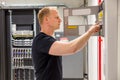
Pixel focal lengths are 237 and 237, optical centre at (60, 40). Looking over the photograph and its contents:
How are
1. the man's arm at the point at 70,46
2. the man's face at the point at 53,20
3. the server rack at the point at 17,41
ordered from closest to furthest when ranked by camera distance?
the man's arm at the point at 70,46 < the man's face at the point at 53,20 < the server rack at the point at 17,41

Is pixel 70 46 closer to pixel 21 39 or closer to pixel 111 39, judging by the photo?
pixel 111 39

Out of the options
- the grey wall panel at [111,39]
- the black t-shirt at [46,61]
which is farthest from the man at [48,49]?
the grey wall panel at [111,39]

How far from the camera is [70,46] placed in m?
1.92

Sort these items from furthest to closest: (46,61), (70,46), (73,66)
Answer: (73,66), (46,61), (70,46)

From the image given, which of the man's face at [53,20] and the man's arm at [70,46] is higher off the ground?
the man's face at [53,20]

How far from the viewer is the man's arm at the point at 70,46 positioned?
1.91m

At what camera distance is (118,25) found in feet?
6.51

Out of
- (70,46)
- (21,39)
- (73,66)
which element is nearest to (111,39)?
(70,46)

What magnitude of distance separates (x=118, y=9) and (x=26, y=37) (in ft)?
11.2

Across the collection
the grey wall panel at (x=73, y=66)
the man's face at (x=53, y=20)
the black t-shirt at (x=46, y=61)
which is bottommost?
the grey wall panel at (x=73, y=66)

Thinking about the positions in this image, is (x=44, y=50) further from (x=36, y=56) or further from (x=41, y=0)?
(x=41, y=0)

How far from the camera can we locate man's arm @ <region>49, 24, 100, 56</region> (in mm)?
1912

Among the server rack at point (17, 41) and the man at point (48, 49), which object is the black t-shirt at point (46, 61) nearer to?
the man at point (48, 49)

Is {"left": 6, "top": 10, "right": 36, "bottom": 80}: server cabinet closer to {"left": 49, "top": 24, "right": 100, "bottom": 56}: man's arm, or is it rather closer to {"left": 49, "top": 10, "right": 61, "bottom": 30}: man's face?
{"left": 49, "top": 10, "right": 61, "bottom": 30}: man's face
